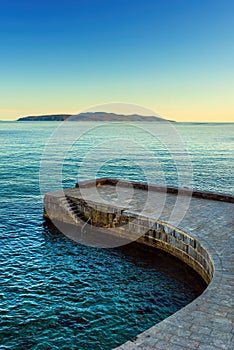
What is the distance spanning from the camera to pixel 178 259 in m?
15.5

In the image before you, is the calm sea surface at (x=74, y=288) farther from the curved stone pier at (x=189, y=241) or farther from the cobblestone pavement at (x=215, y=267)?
the cobblestone pavement at (x=215, y=267)

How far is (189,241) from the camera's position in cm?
1465

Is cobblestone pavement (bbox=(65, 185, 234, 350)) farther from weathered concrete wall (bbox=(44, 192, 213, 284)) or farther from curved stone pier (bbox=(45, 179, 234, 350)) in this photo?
weathered concrete wall (bbox=(44, 192, 213, 284))

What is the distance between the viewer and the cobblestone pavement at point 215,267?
7.79 meters

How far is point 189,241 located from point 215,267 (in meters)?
3.01

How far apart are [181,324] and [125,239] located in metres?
9.41

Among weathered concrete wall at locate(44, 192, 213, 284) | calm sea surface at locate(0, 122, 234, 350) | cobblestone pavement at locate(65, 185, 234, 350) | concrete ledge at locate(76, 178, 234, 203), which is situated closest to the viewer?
cobblestone pavement at locate(65, 185, 234, 350)

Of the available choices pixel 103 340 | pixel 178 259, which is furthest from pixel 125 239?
pixel 103 340

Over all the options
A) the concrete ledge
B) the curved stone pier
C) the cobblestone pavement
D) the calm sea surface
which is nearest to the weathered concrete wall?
the curved stone pier

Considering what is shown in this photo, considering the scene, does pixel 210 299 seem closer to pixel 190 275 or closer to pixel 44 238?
pixel 190 275

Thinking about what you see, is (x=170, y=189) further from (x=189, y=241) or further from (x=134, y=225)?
(x=189, y=241)

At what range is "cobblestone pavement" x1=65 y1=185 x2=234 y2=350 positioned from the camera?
25.5ft

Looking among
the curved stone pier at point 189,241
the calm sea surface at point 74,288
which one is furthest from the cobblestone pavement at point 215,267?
the calm sea surface at point 74,288

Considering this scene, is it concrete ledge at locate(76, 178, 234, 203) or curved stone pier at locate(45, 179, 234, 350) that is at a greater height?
concrete ledge at locate(76, 178, 234, 203)
